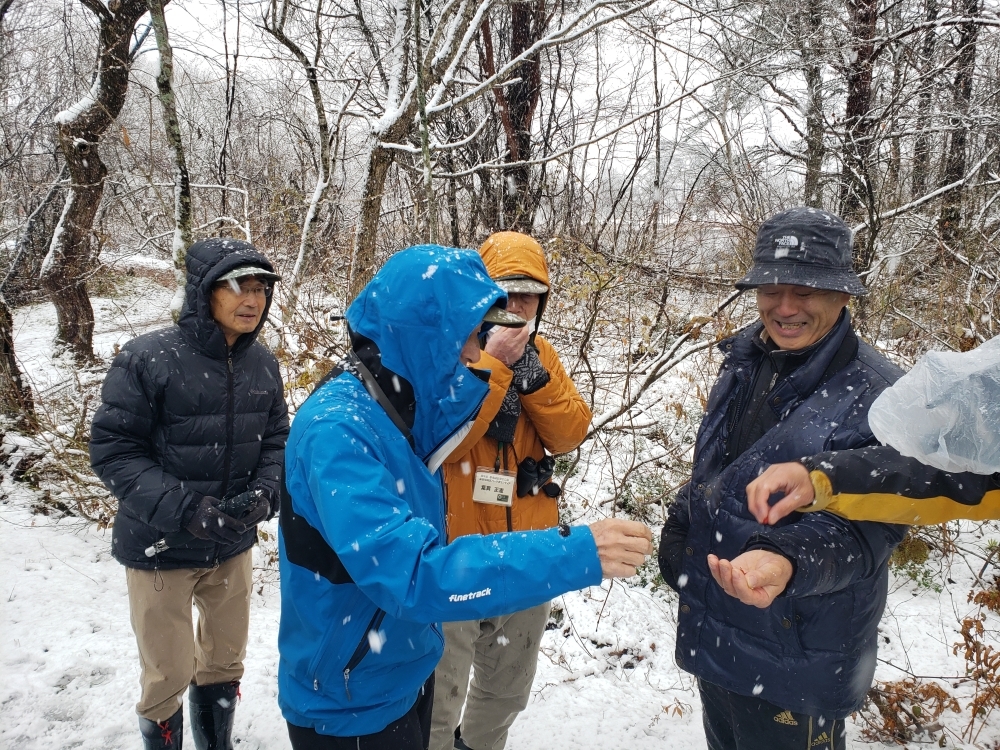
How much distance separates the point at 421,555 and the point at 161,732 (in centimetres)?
208

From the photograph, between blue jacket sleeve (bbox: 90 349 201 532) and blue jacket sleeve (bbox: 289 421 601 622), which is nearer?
blue jacket sleeve (bbox: 289 421 601 622)

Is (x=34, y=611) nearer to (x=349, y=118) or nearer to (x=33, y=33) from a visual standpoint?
(x=349, y=118)

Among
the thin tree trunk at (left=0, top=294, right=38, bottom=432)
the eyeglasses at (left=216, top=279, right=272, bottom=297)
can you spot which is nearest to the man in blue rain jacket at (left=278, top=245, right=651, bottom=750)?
the eyeglasses at (left=216, top=279, right=272, bottom=297)

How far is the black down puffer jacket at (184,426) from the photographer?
227 centimetres

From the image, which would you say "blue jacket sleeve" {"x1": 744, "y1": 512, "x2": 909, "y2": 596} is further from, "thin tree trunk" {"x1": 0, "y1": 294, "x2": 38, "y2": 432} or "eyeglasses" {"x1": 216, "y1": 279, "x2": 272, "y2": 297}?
"thin tree trunk" {"x1": 0, "y1": 294, "x2": 38, "y2": 432}

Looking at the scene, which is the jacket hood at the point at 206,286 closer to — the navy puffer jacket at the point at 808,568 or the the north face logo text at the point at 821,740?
the navy puffer jacket at the point at 808,568

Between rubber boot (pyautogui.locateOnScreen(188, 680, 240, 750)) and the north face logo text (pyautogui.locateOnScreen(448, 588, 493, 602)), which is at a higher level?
the north face logo text (pyautogui.locateOnScreen(448, 588, 493, 602))

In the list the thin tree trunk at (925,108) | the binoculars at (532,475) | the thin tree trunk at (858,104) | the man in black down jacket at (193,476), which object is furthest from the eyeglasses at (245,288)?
the thin tree trunk at (925,108)

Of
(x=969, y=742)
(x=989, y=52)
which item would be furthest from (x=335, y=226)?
(x=989, y=52)

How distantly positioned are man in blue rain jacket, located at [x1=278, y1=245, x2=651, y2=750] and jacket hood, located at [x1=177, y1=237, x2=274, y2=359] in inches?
47.0

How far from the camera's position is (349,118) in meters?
7.79

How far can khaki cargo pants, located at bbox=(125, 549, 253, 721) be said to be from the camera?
7.62ft

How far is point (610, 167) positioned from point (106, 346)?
30.0 feet

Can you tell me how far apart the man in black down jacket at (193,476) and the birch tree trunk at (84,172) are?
4549 millimetres
